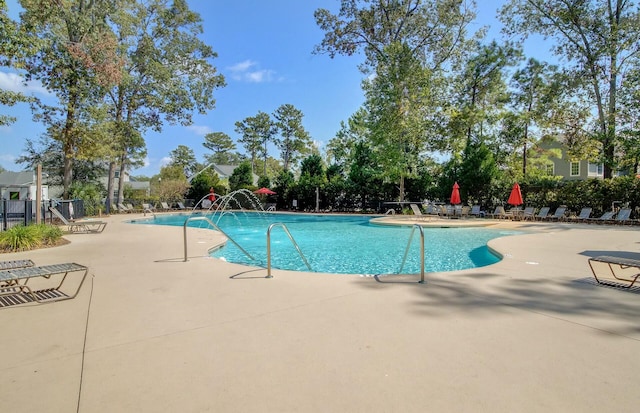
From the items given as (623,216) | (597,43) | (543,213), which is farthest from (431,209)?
(597,43)

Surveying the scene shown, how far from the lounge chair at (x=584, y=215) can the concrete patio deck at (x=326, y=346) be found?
528 inches

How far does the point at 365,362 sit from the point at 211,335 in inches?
54.8

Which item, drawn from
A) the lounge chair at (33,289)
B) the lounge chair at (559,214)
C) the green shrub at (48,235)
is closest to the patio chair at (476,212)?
the lounge chair at (559,214)

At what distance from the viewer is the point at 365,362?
2.60 metres

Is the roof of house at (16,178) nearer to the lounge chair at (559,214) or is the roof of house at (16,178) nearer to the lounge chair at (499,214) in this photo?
the lounge chair at (499,214)

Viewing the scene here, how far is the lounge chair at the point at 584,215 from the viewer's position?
52.1 ft

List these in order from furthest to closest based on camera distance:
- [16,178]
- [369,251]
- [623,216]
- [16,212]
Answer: [16,178], [623,216], [16,212], [369,251]

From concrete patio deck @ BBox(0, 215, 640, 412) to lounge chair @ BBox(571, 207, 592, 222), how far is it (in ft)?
44.0

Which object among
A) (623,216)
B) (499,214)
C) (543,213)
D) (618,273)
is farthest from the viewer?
(499,214)

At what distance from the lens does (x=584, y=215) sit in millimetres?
15961

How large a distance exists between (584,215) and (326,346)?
695 inches

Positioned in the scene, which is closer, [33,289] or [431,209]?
[33,289]

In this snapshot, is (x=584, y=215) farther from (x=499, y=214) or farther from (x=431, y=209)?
(x=431, y=209)

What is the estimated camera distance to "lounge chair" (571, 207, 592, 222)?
15.9 m
